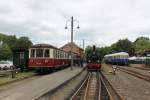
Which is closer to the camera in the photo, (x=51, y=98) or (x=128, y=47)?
(x=51, y=98)

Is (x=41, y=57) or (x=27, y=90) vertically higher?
(x=41, y=57)

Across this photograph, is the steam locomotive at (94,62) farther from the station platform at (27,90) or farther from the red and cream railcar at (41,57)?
the station platform at (27,90)

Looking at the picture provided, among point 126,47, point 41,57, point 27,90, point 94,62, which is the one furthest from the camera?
point 126,47

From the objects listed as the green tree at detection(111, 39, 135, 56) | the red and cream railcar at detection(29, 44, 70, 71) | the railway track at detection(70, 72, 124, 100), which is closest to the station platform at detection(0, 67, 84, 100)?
the railway track at detection(70, 72, 124, 100)

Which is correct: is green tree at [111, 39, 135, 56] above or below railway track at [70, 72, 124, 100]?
above

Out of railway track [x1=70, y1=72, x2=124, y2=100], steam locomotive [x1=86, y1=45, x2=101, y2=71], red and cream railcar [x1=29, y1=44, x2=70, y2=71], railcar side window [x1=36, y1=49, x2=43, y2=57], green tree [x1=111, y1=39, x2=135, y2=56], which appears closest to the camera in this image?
railway track [x1=70, y1=72, x2=124, y2=100]

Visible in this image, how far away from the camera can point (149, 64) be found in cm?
6259

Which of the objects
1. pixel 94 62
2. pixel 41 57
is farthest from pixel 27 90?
pixel 94 62

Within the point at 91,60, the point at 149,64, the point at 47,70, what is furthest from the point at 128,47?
the point at 47,70

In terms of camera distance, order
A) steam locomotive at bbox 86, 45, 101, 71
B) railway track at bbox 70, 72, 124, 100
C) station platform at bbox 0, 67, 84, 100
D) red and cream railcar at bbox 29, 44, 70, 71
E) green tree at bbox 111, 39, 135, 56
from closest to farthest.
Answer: station platform at bbox 0, 67, 84, 100 → railway track at bbox 70, 72, 124, 100 → red and cream railcar at bbox 29, 44, 70, 71 → steam locomotive at bbox 86, 45, 101, 71 → green tree at bbox 111, 39, 135, 56

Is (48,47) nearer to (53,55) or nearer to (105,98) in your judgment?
(53,55)

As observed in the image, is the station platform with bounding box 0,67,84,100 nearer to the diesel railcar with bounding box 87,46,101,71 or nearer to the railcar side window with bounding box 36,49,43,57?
the railcar side window with bounding box 36,49,43,57

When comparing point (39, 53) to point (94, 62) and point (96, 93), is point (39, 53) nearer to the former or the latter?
point (94, 62)

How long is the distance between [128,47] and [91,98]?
13919 centimetres
